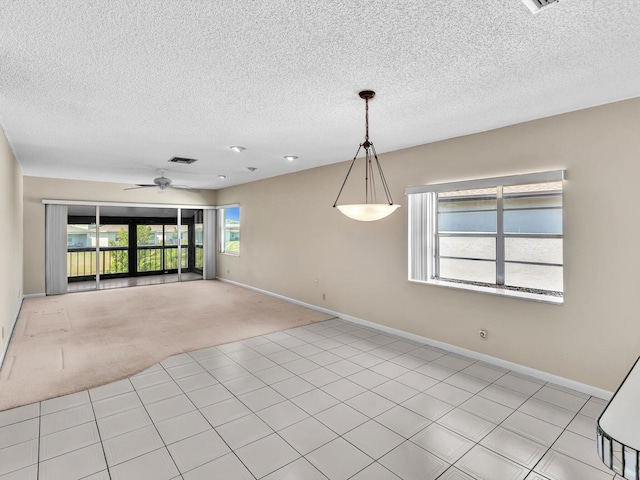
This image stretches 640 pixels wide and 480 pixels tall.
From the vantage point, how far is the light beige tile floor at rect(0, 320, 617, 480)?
205cm

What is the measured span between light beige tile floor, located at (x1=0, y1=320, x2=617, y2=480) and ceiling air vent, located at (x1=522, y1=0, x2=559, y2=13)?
2.54 meters

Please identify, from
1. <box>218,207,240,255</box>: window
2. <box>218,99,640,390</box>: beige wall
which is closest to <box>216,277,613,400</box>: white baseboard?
<box>218,99,640,390</box>: beige wall

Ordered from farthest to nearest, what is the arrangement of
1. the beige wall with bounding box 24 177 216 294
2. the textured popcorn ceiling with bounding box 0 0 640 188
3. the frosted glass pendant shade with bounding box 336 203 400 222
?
the beige wall with bounding box 24 177 216 294 → the frosted glass pendant shade with bounding box 336 203 400 222 → the textured popcorn ceiling with bounding box 0 0 640 188

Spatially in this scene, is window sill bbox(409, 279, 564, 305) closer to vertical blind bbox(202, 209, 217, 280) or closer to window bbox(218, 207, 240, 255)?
window bbox(218, 207, 240, 255)

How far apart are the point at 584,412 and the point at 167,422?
3263mm

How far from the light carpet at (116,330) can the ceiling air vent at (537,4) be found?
13.6 feet

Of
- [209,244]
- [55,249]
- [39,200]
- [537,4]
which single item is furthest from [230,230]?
[537,4]

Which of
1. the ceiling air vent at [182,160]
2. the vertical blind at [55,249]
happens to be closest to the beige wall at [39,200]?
the vertical blind at [55,249]

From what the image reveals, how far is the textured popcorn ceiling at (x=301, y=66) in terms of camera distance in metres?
1.67

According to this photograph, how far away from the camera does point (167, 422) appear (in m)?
2.53

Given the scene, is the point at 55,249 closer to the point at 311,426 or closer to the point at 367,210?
the point at 311,426

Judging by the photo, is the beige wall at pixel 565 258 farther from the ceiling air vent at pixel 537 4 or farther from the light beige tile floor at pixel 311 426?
the ceiling air vent at pixel 537 4

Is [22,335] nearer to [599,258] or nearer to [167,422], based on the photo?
[167,422]

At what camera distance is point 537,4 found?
1576 millimetres
